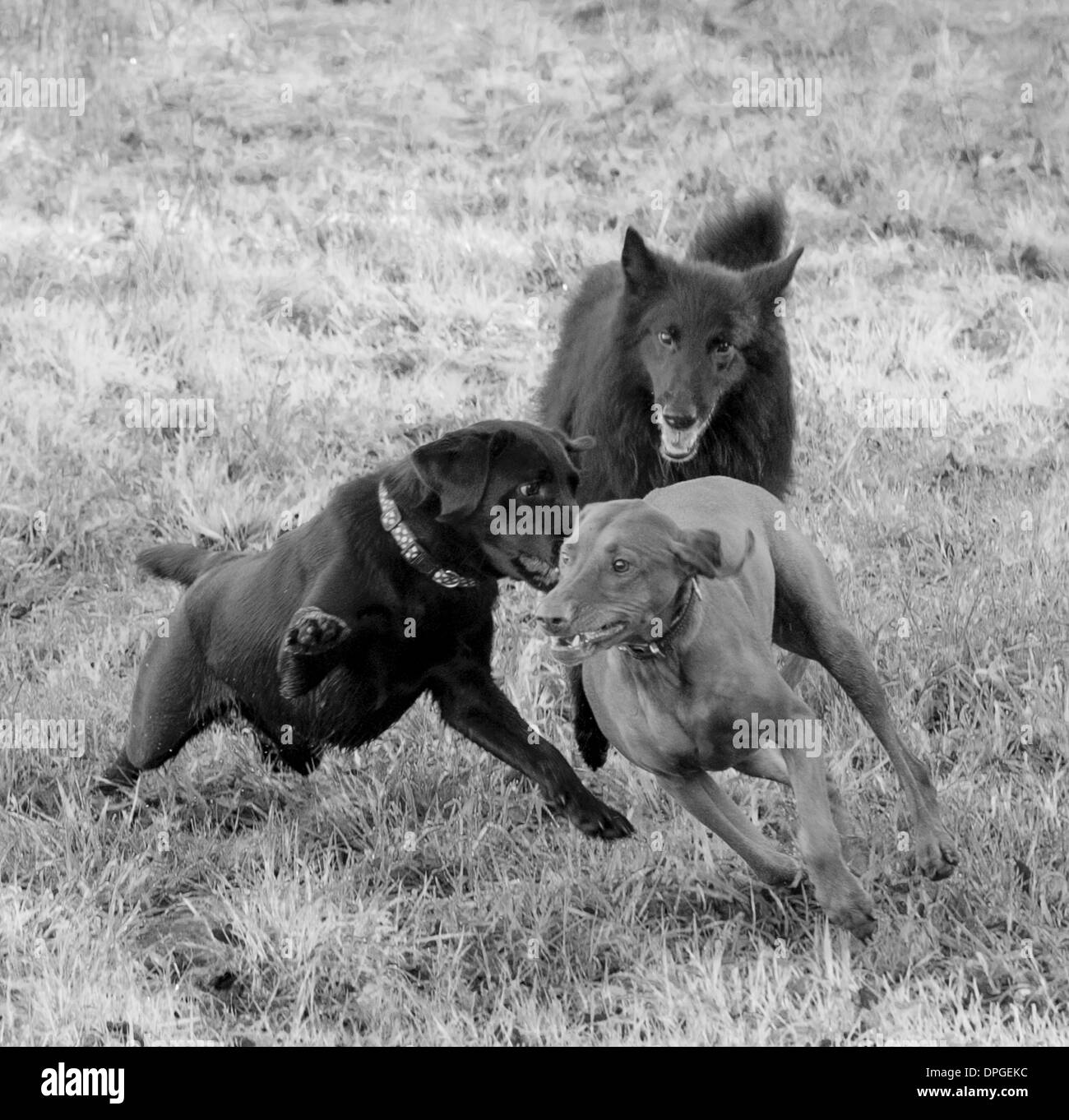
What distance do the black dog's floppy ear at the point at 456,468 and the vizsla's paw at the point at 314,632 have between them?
465 millimetres

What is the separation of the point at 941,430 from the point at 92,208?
5491mm

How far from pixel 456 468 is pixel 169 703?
1.32m

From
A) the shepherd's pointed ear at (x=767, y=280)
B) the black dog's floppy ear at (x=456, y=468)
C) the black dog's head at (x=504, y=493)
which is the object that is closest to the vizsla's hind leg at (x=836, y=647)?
the black dog's head at (x=504, y=493)

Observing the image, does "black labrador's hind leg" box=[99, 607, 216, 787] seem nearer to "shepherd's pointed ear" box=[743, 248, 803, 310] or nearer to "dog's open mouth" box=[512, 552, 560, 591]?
"dog's open mouth" box=[512, 552, 560, 591]

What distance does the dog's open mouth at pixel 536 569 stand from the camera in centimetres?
493

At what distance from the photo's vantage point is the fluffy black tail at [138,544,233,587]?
586cm

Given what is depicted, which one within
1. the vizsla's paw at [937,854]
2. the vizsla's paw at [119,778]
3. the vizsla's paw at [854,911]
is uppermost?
the vizsla's paw at [854,911]

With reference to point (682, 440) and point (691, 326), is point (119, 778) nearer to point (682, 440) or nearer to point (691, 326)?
point (682, 440)

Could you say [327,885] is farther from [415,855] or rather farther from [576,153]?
[576,153]

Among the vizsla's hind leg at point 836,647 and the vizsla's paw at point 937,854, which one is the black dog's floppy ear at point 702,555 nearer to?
the vizsla's hind leg at point 836,647

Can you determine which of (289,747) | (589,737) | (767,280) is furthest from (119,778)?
(767,280)

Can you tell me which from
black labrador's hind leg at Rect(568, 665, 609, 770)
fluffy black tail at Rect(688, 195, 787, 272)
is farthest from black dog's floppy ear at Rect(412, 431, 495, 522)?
fluffy black tail at Rect(688, 195, 787, 272)

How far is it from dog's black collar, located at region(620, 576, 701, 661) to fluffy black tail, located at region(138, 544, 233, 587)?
199 cm

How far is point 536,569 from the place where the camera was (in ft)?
16.2
